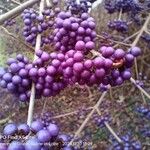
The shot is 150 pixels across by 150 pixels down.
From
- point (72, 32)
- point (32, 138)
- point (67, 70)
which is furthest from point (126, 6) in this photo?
point (32, 138)

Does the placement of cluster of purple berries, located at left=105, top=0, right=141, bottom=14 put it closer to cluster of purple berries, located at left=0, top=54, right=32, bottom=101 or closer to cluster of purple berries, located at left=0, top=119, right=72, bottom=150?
cluster of purple berries, located at left=0, top=54, right=32, bottom=101

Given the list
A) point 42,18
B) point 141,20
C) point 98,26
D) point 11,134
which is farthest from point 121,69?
point 98,26

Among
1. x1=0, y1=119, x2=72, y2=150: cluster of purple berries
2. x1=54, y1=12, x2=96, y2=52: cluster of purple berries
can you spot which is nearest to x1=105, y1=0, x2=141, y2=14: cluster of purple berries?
x1=54, y1=12, x2=96, y2=52: cluster of purple berries

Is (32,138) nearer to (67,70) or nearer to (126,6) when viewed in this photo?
(67,70)

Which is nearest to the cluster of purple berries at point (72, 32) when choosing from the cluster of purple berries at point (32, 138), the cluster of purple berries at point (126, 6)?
the cluster of purple berries at point (32, 138)

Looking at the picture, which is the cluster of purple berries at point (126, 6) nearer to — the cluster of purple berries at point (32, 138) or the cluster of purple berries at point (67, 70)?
the cluster of purple berries at point (67, 70)
